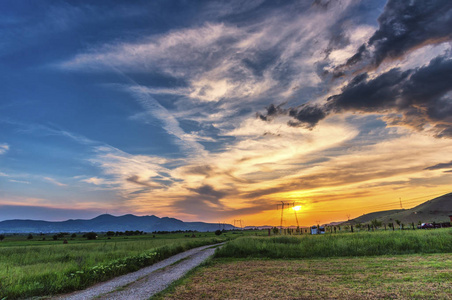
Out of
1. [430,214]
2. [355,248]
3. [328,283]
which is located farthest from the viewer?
[430,214]

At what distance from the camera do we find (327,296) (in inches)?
415

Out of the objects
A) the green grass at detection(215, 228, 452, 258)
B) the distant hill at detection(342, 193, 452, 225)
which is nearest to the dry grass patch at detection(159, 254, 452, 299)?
the green grass at detection(215, 228, 452, 258)

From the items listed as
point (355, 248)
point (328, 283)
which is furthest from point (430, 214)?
point (328, 283)

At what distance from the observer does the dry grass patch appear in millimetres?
10617

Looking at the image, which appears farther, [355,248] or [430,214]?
[430,214]

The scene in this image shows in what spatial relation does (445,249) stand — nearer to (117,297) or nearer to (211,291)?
(211,291)

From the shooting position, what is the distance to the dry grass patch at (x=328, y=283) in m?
A: 10.6

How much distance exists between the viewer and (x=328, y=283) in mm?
12734

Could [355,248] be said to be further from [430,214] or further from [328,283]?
[430,214]

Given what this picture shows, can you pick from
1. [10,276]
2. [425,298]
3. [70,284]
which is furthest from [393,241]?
[10,276]

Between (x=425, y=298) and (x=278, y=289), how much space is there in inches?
225

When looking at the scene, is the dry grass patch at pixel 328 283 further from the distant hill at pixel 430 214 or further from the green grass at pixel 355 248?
the distant hill at pixel 430 214

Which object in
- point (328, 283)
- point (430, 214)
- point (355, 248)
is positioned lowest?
point (328, 283)

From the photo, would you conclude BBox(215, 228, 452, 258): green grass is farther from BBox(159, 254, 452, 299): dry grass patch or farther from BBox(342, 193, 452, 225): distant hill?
BBox(342, 193, 452, 225): distant hill
